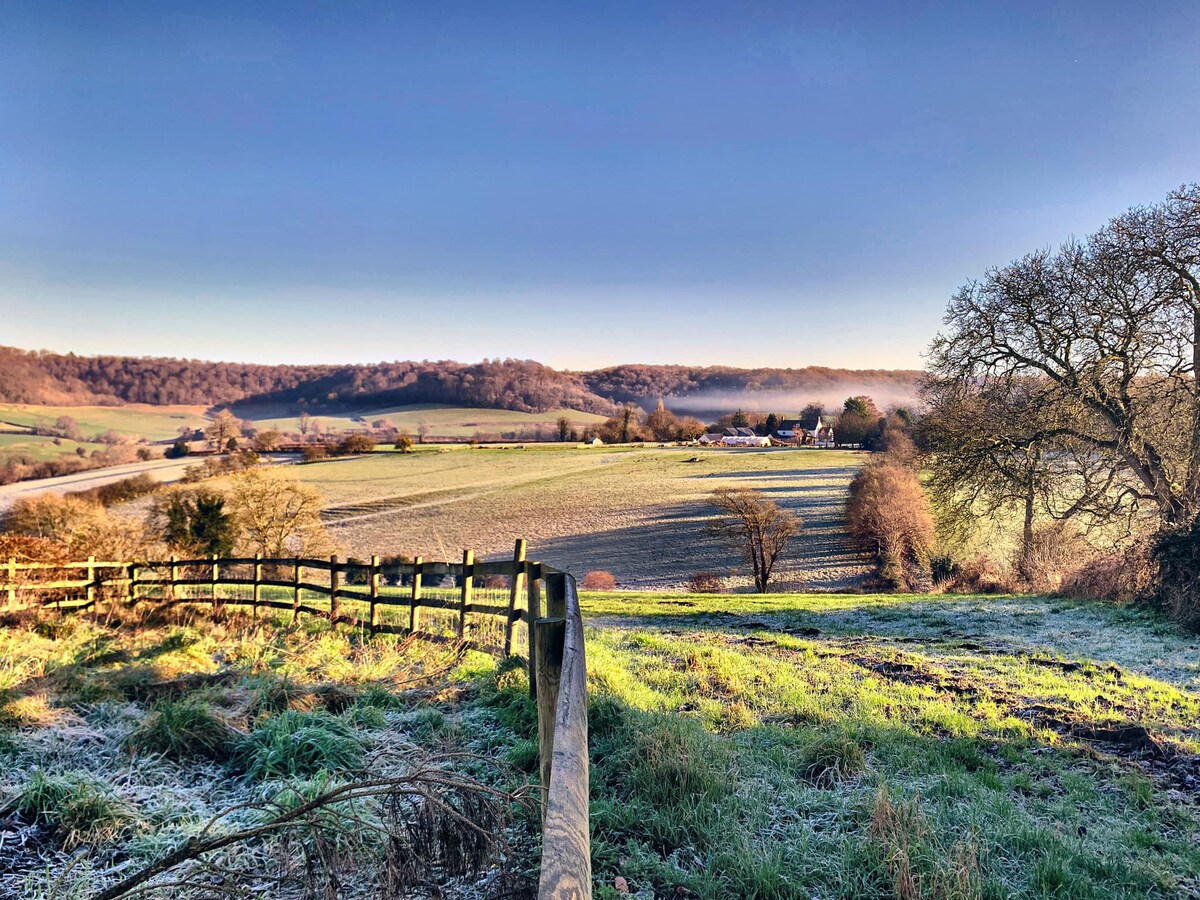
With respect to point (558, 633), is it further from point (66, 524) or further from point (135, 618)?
point (66, 524)

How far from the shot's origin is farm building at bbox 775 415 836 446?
279 feet

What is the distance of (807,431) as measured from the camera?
3462 inches

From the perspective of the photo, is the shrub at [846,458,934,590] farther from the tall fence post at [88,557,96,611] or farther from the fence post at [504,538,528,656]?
the tall fence post at [88,557,96,611]

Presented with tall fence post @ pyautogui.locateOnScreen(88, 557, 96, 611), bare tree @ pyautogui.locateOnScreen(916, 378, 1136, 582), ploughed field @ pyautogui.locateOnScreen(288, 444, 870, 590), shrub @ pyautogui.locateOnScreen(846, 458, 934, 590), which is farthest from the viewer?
ploughed field @ pyautogui.locateOnScreen(288, 444, 870, 590)

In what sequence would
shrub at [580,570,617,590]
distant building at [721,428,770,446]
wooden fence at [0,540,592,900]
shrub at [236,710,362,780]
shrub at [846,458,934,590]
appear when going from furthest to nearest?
distant building at [721,428,770,446], shrub at [580,570,617,590], shrub at [846,458,934,590], shrub at [236,710,362,780], wooden fence at [0,540,592,900]

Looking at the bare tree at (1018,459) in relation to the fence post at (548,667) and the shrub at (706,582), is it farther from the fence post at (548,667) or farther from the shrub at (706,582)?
the fence post at (548,667)

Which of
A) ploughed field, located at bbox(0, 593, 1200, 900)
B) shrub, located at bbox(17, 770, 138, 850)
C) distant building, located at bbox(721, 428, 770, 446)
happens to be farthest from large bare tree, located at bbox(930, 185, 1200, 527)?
distant building, located at bbox(721, 428, 770, 446)

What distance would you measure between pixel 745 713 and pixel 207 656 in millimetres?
5565

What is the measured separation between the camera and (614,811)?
3.84 meters

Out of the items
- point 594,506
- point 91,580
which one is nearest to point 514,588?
point 91,580

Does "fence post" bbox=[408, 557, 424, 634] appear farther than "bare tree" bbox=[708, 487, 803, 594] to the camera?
No

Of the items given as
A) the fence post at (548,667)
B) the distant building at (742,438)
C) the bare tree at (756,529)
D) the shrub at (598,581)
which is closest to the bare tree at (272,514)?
the shrub at (598,581)

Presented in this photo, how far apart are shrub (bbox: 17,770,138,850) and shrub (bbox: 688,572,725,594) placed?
2804cm

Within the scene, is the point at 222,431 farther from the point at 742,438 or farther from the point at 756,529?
the point at 742,438
